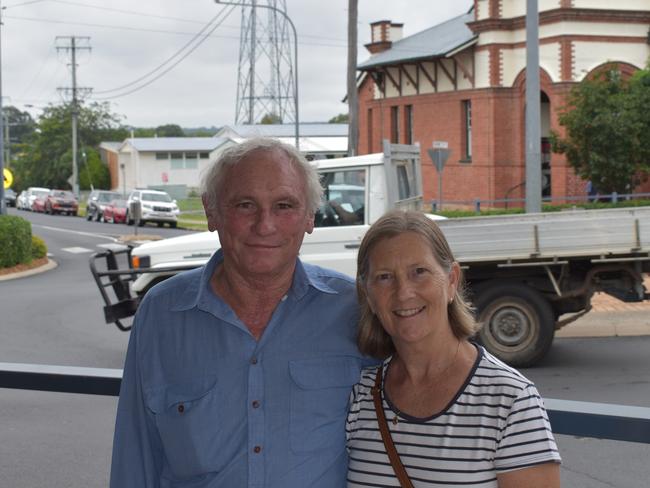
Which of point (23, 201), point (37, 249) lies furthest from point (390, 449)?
point (23, 201)

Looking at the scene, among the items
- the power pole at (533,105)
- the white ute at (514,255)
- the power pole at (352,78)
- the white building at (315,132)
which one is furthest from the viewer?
the white building at (315,132)

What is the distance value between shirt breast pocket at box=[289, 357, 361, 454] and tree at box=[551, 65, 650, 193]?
1031 inches

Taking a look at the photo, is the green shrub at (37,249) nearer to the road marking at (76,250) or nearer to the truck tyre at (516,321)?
the road marking at (76,250)

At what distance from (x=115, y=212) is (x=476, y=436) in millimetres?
51906

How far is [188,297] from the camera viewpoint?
307 cm

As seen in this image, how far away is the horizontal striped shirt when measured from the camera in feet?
8.25

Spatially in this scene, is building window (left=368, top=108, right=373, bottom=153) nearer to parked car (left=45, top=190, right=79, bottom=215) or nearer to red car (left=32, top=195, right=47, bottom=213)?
parked car (left=45, top=190, right=79, bottom=215)

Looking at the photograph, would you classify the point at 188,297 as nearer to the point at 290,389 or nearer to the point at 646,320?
the point at 290,389

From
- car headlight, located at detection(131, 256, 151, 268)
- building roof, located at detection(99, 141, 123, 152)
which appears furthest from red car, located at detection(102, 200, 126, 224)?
building roof, located at detection(99, 141, 123, 152)

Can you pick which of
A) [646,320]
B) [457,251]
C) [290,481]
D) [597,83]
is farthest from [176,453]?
[597,83]

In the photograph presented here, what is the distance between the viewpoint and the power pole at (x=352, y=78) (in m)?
28.3

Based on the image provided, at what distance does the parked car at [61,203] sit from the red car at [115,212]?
11.8m

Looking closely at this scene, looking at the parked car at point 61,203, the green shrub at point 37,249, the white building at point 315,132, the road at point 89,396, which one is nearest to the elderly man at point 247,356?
the road at point 89,396

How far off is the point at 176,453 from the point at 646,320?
446 inches
